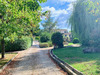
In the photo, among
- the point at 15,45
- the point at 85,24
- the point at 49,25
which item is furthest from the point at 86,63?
the point at 49,25

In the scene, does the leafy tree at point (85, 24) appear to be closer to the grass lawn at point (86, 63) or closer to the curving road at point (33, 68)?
the grass lawn at point (86, 63)

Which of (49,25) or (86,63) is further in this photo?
(49,25)

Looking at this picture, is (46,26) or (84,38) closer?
(84,38)

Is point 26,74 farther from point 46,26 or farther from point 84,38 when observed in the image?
point 46,26

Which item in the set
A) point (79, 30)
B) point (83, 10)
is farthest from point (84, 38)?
point (83, 10)

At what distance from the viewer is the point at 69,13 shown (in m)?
22.2

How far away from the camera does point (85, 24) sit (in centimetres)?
1858

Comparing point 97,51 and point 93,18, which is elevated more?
point 93,18

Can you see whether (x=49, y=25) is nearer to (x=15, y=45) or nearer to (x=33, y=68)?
(x=15, y=45)

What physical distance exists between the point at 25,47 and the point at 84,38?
11436mm

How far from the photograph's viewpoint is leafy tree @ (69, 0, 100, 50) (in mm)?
15853

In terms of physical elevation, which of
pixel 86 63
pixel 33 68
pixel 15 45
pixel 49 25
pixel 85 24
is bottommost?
pixel 33 68

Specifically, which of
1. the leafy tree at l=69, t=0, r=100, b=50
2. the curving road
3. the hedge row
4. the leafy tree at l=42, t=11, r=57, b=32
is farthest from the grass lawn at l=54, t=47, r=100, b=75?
the leafy tree at l=42, t=11, r=57, b=32

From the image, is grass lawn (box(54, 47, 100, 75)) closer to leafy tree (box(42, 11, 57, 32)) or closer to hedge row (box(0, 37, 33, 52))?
hedge row (box(0, 37, 33, 52))
